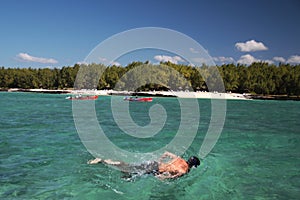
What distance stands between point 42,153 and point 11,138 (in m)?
6.34

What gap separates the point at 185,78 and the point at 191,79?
3.13 m

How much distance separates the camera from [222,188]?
12.7 meters

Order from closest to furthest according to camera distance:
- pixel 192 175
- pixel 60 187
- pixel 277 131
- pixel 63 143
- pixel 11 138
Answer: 1. pixel 60 187
2. pixel 192 175
3. pixel 63 143
4. pixel 11 138
5. pixel 277 131

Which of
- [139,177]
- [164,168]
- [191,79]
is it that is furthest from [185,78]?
[139,177]

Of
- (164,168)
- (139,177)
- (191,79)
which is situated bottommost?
(139,177)

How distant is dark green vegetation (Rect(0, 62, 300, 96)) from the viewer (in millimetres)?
116562

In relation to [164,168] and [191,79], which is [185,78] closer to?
[191,79]

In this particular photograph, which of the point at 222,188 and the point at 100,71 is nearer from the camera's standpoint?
the point at 222,188

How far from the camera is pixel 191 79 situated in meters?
127

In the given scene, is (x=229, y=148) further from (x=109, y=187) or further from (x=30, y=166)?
(x=30, y=166)

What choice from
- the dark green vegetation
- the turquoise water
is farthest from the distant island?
the turquoise water

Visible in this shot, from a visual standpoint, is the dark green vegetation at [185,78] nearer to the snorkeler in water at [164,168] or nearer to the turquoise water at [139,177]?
the turquoise water at [139,177]

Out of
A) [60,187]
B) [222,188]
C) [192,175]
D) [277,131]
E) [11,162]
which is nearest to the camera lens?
[60,187]

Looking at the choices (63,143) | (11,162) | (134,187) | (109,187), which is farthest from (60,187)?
(63,143)
